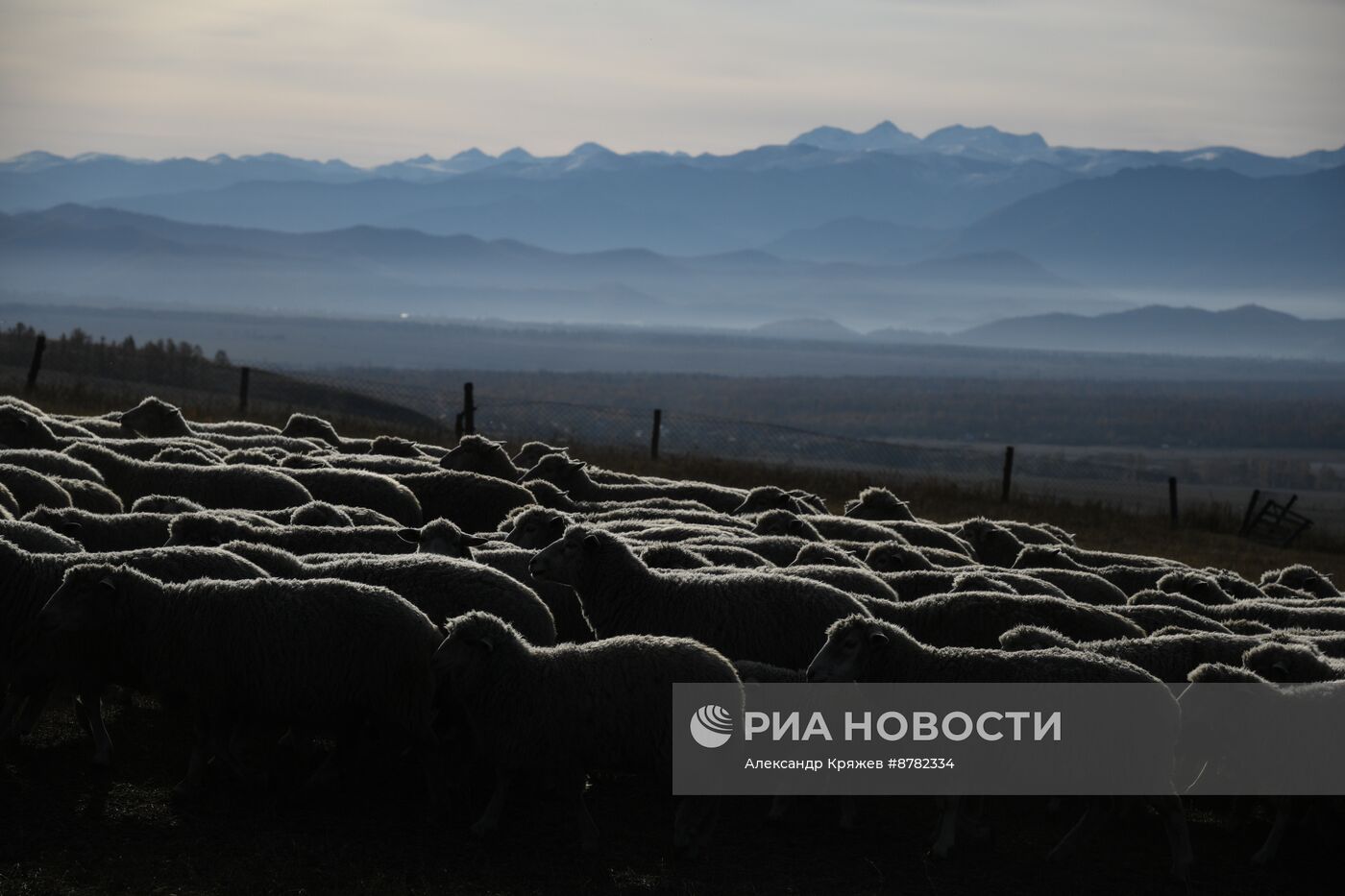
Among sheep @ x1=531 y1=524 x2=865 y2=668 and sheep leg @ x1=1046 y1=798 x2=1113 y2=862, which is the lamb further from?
sheep leg @ x1=1046 y1=798 x2=1113 y2=862

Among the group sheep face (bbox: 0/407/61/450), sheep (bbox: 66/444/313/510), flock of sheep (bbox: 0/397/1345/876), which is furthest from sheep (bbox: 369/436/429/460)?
flock of sheep (bbox: 0/397/1345/876)

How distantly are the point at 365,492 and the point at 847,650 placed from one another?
6832 mm

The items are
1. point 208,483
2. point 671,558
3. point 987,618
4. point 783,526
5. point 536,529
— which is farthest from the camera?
point 783,526

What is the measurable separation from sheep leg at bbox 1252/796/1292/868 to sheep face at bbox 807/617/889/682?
8.15 ft

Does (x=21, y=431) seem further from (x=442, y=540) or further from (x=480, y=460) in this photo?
(x=442, y=540)

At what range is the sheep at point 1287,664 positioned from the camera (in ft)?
29.2

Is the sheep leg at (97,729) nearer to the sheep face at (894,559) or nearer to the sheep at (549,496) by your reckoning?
the sheep face at (894,559)

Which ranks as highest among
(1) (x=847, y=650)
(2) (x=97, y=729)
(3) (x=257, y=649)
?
(1) (x=847, y=650)

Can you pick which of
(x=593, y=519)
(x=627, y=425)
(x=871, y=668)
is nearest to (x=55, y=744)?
(x=871, y=668)

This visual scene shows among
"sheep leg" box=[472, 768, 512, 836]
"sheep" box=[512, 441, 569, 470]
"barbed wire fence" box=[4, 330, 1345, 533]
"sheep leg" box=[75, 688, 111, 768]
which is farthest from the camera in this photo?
"barbed wire fence" box=[4, 330, 1345, 533]

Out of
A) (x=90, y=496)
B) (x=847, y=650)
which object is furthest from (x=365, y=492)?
(x=847, y=650)

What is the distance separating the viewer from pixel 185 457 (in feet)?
47.8

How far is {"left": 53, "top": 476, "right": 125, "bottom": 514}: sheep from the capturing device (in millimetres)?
12250

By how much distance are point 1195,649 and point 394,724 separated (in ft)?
17.1
